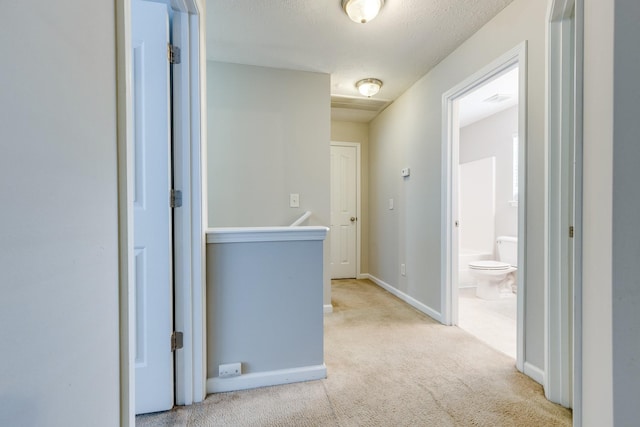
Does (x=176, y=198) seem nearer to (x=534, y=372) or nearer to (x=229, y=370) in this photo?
(x=229, y=370)

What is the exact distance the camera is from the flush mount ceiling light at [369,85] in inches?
117

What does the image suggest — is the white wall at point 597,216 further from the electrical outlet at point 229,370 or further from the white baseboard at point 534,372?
the electrical outlet at point 229,370

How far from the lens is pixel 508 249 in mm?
3805

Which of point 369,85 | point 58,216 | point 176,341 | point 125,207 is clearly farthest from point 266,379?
point 369,85

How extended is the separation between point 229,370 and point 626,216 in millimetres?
1789

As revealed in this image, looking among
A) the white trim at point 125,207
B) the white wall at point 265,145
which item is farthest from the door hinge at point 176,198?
the white wall at point 265,145

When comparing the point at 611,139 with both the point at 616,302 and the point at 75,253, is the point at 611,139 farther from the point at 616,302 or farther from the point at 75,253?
the point at 75,253

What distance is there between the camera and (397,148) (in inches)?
135

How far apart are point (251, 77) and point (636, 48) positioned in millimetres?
2592

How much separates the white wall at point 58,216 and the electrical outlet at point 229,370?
1024 millimetres

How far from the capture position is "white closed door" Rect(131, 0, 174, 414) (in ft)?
4.55

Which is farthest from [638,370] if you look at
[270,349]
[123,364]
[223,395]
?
[223,395]

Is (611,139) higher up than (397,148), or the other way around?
(397,148)

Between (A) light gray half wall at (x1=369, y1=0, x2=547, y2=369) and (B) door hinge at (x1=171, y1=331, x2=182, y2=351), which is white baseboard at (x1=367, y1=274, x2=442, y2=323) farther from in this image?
(B) door hinge at (x1=171, y1=331, x2=182, y2=351)
